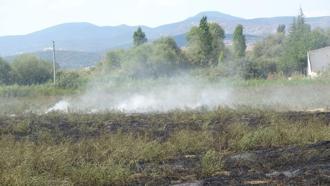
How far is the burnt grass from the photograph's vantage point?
8969 mm

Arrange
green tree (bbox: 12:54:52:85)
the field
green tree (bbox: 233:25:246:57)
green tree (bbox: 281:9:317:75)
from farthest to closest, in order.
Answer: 1. green tree (bbox: 233:25:246:57)
2. green tree (bbox: 281:9:317:75)
3. green tree (bbox: 12:54:52:85)
4. the field

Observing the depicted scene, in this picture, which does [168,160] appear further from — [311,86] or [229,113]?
[311,86]

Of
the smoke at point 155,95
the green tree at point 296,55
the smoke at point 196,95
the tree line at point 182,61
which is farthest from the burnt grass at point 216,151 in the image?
the green tree at point 296,55

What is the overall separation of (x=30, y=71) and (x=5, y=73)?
124 inches

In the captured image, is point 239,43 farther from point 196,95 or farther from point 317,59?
point 196,95

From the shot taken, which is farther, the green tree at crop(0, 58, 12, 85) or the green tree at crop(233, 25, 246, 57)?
the green tree at crop(233, 25, 246, 57)

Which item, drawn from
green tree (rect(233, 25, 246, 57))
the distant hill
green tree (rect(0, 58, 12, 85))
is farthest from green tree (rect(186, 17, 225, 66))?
the distant hill

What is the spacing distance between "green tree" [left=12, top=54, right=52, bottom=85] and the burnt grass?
44181 mm

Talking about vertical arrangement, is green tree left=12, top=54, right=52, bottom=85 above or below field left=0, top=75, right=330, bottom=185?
below

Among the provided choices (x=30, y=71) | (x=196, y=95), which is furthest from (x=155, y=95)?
(x=30, y=71)

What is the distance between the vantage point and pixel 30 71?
63.6m

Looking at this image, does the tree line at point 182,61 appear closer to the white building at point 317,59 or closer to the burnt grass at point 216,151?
the white building at point 317,59

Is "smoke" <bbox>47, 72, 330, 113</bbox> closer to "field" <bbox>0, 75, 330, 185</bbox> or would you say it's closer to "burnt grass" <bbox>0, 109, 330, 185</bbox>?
→ "field" <bbox>0, 75, 330, 185</bbox>

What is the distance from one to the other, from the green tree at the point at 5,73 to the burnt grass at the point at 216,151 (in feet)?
141
